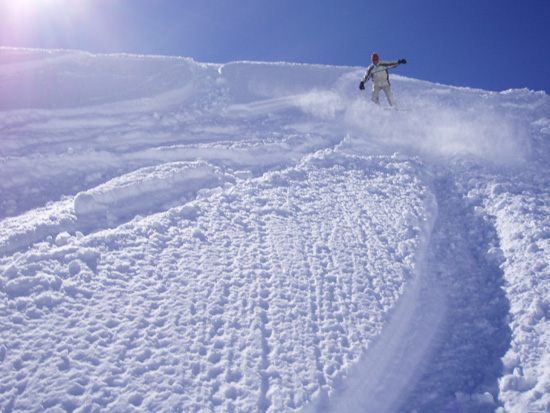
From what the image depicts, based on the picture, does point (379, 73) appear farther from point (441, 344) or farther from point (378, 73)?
point (441, 344)

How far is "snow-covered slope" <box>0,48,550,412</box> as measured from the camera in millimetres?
3828

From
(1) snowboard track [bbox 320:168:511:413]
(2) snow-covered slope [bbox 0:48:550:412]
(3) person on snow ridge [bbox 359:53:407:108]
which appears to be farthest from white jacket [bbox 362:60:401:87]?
(1) snowboard track [bbox 320:168:511:413]

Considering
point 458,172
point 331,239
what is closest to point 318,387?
point 331,239

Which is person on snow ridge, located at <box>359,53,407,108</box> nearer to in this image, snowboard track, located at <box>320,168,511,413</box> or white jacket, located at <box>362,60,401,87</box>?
white jacket, located at <box>362,60,401,87</box>

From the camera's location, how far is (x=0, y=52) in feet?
43.0

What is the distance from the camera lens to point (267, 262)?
5438 millimetres

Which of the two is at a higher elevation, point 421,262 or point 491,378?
point 421,262

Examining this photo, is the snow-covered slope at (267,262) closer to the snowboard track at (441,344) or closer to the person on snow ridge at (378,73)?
the snowboard track at (441,344)

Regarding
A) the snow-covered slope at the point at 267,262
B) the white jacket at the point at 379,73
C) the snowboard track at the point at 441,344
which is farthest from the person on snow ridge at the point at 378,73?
the snowboard track at the point at 441,344

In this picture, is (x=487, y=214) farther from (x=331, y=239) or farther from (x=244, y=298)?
(x=244, y=298)

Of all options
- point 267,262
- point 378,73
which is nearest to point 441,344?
point 267,262

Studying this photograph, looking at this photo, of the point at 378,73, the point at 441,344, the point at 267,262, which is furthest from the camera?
the point at 378,73

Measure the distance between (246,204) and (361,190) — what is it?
2.75 metres

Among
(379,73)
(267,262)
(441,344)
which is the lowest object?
(441,344)
